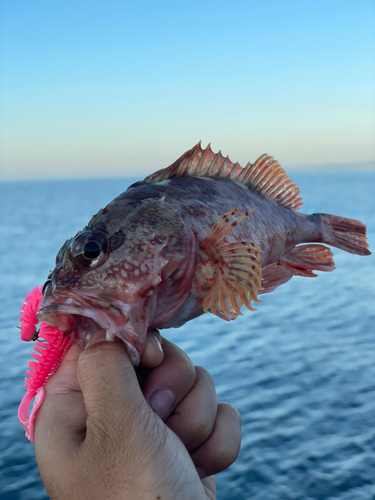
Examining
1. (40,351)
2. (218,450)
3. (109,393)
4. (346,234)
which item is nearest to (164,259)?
(109,393)

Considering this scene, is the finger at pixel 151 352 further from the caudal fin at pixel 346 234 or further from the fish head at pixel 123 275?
the caudal fin at pixel 346 234

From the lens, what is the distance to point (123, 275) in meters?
2.01

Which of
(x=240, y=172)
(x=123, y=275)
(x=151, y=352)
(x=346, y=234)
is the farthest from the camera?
(x=346, y=234)

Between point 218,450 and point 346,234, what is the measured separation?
1.85m

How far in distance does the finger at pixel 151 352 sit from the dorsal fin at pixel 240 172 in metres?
0.78

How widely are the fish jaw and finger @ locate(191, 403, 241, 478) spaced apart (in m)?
0.76

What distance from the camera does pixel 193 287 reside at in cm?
223

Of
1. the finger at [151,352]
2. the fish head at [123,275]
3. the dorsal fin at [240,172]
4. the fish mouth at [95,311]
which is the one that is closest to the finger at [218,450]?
the finger at [151,352]

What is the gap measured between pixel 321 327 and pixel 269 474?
14.0 feet

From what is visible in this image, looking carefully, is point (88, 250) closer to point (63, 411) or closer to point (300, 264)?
point (63, 411)

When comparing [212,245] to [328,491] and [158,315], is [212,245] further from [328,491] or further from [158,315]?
[328,491]

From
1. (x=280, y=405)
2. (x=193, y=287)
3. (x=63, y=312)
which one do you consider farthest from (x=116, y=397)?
(x=280, y=405)

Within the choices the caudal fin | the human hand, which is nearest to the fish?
the human hand

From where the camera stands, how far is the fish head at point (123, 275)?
6.46 ft
